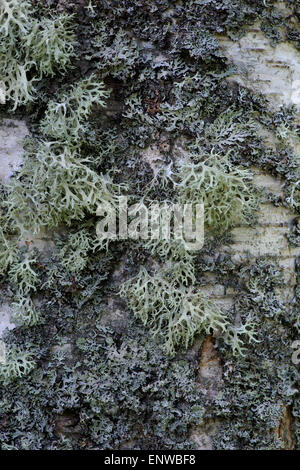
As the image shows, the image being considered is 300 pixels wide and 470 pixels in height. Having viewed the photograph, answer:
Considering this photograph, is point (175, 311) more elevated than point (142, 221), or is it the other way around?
point (142, 221)

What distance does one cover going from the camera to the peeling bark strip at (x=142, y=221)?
67.6 inches

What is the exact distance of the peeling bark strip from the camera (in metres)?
1.72

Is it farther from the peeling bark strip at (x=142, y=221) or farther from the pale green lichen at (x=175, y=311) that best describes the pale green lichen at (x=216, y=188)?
the pale green lichen at (x=175, y=311)

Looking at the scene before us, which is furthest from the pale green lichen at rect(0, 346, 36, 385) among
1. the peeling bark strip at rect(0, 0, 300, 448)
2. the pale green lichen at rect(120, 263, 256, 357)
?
the pale green lichen at rect(120, 263, 256, 357)

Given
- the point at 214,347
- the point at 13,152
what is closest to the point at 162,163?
the point at 13,152

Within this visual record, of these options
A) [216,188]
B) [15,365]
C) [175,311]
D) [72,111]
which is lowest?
[15,365]

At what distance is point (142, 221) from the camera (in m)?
1.76

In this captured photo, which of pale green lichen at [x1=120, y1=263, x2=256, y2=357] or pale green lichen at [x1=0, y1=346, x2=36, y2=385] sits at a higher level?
pale green lichen at [x1=120, y1=263, x2=256, y2=357]

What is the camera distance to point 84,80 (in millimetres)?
1754

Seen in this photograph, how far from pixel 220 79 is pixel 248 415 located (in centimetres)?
117

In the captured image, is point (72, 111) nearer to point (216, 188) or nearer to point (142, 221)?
point (142, 221)

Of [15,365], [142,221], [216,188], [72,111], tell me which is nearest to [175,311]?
[142,221]

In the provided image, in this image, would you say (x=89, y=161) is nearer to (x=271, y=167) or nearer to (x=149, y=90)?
(x=149, y=90)

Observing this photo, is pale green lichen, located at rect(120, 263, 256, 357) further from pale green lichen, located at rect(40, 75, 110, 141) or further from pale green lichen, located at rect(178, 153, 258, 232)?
pale green lichen, located at rect(40, 75, 110, 141)
